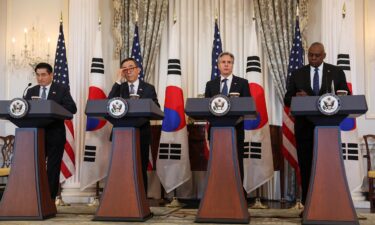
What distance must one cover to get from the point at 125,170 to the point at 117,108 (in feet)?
1.70

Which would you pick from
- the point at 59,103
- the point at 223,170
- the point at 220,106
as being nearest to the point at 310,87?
the point at 220,106

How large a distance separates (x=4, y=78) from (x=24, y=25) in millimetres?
814

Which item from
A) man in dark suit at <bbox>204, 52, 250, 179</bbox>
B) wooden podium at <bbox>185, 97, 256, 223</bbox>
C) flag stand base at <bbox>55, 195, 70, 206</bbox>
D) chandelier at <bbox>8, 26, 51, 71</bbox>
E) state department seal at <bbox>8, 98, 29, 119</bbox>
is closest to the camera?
wooden podium at <bbox>185, 97, 256, 223</bbox>

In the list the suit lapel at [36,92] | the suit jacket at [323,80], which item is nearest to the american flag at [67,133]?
the suit lapel at [36,92]

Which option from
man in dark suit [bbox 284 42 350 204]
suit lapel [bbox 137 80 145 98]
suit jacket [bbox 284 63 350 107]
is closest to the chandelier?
suit lapel [bbox 137 80 145 98]

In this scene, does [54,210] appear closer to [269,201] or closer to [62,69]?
[62,69]

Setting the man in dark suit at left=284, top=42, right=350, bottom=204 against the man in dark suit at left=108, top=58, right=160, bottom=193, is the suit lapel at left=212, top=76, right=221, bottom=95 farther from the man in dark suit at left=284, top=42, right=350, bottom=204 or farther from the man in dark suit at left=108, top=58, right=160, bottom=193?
the man in dark suit at left=284, top=42, right=350, bottom=204

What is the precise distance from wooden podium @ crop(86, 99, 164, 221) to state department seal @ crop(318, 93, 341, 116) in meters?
1.36

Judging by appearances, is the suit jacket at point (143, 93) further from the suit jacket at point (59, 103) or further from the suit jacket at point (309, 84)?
the suit jacket at point (309, 84)

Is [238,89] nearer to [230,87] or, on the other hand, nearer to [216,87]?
[230,87]

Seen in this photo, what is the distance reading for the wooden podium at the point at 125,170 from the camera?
409 centimetres

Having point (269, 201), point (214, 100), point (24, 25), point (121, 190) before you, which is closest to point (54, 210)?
point (121, 190)

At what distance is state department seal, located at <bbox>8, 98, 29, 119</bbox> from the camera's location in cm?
419

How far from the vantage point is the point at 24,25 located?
23.7 ft
